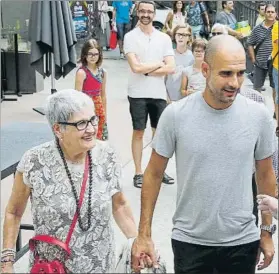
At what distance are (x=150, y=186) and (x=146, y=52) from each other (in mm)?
2935

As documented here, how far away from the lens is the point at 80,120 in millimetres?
2604

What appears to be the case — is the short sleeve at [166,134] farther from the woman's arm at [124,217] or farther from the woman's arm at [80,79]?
the woman's arm at [80,79]

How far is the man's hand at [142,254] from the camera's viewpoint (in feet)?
8.38

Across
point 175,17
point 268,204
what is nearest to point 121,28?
point 175,17

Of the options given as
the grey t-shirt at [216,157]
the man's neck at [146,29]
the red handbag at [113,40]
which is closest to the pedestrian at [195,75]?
the man's neck at [146,29]

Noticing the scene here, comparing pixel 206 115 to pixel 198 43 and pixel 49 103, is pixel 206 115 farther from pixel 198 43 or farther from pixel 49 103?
pixel 198 43

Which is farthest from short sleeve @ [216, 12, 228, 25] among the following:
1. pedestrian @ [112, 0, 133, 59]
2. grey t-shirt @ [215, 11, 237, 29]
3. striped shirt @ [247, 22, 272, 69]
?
pedestrian @ [112, 0, 133, 59]

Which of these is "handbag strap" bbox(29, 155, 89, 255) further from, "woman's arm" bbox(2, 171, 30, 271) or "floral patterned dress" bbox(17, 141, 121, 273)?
"woman's arm" bbox(2, 171, 30, 271)

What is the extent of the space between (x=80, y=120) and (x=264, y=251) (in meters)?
0.91

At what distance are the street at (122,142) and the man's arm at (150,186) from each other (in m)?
0.85

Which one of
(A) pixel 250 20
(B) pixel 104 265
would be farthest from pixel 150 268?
(A) pixel 250 20

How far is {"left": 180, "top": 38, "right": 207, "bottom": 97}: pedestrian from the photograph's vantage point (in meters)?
5.59

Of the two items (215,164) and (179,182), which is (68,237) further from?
(215,164)

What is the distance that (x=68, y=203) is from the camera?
2.57 m
